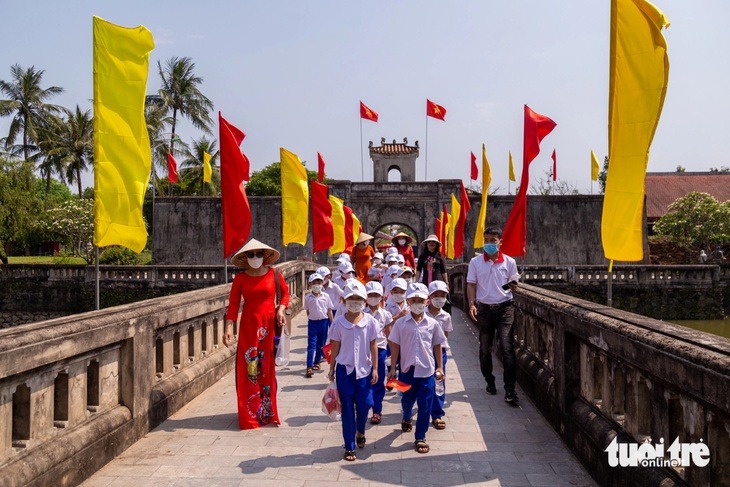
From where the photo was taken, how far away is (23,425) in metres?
3.88

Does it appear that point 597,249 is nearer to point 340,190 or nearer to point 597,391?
point 340,190

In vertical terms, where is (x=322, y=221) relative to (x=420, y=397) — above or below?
above

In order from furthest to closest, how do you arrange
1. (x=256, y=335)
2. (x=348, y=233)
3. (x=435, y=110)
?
(x=435, y=110), (x=348, y=233), (x=256, y=335)

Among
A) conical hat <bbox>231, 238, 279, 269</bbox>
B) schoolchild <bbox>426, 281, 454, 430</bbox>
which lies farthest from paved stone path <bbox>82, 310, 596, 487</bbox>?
conical hat <bbox>231, 238, 279, 269</bbox>

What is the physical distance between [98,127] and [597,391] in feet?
17.0

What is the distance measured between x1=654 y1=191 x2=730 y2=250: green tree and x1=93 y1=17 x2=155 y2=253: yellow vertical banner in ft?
104

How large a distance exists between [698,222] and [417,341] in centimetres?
3197

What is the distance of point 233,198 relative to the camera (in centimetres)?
808

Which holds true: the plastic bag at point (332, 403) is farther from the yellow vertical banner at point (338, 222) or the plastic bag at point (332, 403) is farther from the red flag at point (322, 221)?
the yellow vertical banner at point (338, 222)

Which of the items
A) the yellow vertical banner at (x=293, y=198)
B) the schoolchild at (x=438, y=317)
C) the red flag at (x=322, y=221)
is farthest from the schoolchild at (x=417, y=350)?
the red flag at (x=322, y=221)

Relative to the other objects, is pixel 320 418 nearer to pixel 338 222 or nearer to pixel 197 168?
pixel 338 222

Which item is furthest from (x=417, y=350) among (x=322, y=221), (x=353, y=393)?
(x=322, y=221)

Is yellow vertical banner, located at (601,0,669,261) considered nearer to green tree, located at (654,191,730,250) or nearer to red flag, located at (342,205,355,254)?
red flag, located at (342,205,355,254)

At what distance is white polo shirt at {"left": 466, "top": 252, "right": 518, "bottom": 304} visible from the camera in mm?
6887
